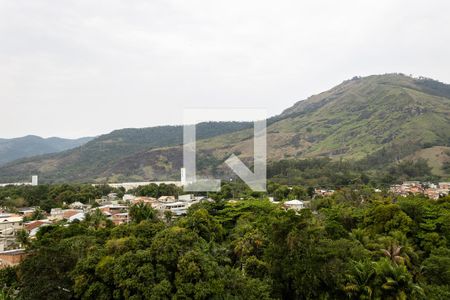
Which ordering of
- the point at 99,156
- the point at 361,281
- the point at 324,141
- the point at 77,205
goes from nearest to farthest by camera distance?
the point at 361,281
the point at 77,205
the point at 324,141
the point at 99,156

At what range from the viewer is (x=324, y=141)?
111 metres

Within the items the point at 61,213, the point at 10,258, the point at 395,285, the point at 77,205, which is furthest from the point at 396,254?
the point at 77,205

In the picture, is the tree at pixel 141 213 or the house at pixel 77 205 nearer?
the tree at pixel 141 213

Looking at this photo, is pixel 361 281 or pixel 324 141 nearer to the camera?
pixel 361 281

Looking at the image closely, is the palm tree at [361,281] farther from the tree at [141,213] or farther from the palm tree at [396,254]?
the tree at [141,213]

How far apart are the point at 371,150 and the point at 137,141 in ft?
340

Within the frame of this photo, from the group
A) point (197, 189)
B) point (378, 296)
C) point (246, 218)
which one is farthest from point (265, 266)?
point (197, 189)

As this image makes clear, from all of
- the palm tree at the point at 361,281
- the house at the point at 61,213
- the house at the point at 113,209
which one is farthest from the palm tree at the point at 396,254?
the house at the point at 61,213

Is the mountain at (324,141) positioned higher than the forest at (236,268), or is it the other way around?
the mountain at (324,141)

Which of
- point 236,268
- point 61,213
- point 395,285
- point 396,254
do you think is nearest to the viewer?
point 395,285

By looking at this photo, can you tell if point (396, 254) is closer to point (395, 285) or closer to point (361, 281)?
point (395, 285)

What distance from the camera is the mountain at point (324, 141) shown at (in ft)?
294

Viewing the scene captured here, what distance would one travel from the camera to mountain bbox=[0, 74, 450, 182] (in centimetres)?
8969

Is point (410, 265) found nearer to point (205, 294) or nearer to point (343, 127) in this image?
point (205, 294)
